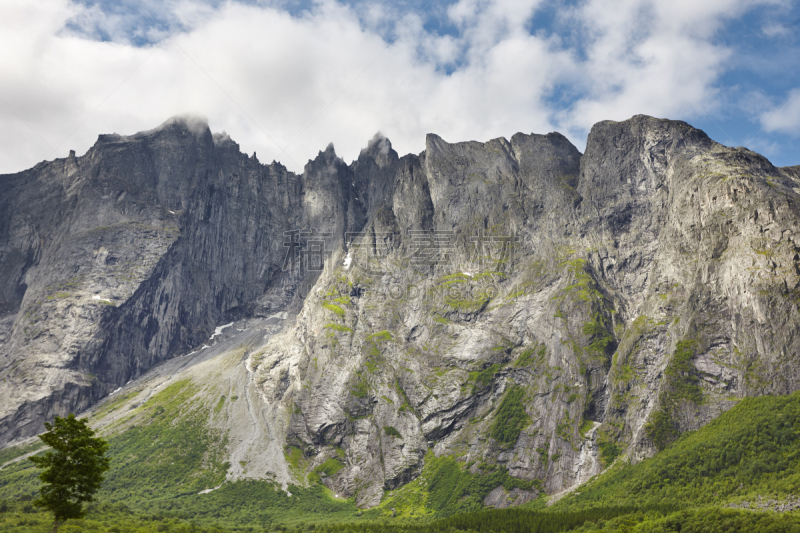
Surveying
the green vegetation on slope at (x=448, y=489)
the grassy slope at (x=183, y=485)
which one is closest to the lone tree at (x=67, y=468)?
the grassy slope at (x=183, y=485)

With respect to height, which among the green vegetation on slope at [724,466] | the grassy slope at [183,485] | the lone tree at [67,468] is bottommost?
the grassy slope at [183,485]

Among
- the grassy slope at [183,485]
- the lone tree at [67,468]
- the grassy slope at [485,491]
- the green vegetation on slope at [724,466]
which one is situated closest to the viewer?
the lone tree at [67,468]

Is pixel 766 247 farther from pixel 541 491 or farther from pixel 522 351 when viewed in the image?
pixel 541 491

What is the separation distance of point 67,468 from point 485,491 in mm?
117893

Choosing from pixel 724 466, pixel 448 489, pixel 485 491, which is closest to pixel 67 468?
pixel 448 489

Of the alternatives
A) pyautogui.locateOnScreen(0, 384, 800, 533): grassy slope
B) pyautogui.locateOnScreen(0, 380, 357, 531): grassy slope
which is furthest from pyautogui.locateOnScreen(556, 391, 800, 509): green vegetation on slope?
pyautogui.locateOnScreen(0, 380, 357, 531): grassy slope

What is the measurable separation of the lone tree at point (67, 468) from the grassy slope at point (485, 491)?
40.5 metres

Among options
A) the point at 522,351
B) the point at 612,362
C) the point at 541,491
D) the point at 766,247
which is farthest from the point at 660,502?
the point at 766,247

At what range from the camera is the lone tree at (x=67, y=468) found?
54.6m

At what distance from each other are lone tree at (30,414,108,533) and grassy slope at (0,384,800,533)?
4052 cm

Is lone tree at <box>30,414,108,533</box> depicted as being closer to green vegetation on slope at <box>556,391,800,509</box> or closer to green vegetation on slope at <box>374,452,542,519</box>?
green vegetation on slope at <box>374,452,542,519</box>

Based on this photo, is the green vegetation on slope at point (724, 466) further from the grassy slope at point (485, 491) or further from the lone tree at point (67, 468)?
the lone tree at point (67, 468)

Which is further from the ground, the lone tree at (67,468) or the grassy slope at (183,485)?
the lone tree at (67,468)

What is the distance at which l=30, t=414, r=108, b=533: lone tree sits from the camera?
54625mm
